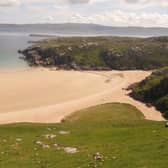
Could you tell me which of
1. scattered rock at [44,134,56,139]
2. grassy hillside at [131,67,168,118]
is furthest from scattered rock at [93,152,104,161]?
grassy hillside at [131,67,168,118]

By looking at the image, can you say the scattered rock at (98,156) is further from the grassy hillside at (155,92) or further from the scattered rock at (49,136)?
the grassy hillside at (155,92)

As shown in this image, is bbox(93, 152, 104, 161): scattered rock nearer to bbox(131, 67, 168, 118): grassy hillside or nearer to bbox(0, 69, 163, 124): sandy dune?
bbox(0, 69, 163, 124): sandy dune

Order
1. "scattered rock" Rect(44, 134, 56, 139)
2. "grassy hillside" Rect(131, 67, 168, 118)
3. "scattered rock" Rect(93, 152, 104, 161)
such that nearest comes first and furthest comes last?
"scattered rock" Rect(93, 152, 104, 161), "scattered rock" Rect(44, 134, 56, 139), "grassy hillside" Rect(131, 67, 168, 118)

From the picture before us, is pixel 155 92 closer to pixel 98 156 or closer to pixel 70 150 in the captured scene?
pixel 70 150

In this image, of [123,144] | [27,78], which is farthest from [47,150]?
[27,78]

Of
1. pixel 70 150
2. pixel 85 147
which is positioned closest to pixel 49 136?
pixel 85 147

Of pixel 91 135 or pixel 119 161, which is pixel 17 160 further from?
pixel 91 135
